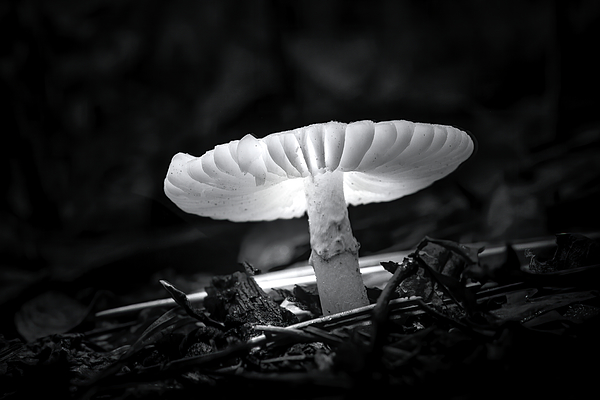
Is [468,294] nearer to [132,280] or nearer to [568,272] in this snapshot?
[568,272]

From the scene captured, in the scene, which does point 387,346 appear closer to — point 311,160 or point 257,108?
point 311,160

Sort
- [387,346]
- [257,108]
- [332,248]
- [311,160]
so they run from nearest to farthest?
[387,346] < [311,160] < [332,248] < [257,108]

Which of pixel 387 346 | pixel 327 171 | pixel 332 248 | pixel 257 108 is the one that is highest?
pixel 257 108

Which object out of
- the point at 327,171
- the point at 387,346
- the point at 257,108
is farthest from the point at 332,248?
the point at 257,108

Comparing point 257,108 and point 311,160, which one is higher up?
point 257,108

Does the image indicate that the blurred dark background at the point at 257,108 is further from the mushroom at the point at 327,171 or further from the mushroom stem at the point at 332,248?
the mushroom stem at the point at 332,248

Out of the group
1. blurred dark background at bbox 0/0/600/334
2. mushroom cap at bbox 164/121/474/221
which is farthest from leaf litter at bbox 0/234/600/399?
blurred dark background at bbox 0/0/600/334

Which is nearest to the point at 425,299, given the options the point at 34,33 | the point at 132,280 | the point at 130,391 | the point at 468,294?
the point at 468,294
